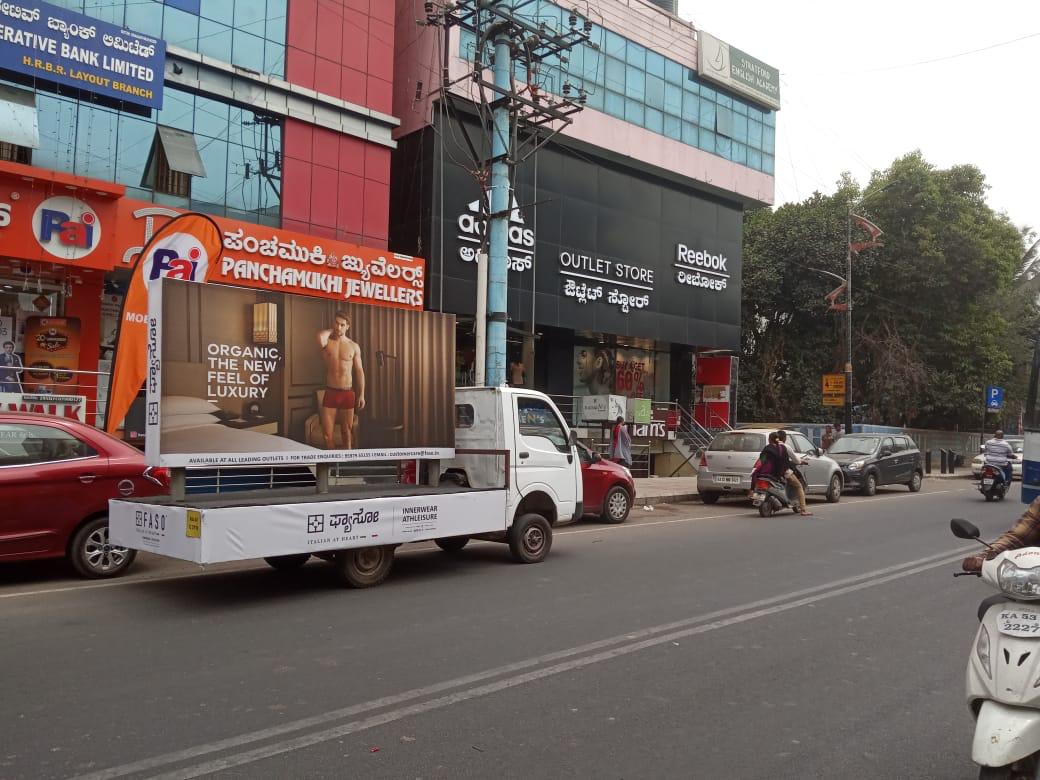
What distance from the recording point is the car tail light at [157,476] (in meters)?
8.39

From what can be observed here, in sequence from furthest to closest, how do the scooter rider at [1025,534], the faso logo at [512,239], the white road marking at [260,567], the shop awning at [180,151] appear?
the faso logo at [512,239] < the shop awning at [180,151] < the white road marking at [260,567] < the scooter rider at [1025,534]

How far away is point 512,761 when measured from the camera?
3848 millimetres

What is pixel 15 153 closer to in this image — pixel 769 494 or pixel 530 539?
pixel 530 539

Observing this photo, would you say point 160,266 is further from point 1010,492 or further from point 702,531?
point 1010,492

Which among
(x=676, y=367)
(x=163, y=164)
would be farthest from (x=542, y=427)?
(x=676, y=367)

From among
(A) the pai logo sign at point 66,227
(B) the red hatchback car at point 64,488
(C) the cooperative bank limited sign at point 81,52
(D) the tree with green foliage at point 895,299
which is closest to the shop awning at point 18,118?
(C) the cooperative bank limited sign at point 81,52

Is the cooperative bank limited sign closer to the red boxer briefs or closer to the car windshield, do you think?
the red boxer briefs

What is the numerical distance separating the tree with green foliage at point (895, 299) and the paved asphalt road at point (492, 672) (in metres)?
28.6

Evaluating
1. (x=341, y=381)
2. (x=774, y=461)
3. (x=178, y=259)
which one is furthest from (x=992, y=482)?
(x=178, y=259)

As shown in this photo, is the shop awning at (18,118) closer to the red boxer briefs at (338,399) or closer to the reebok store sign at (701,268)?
the red boxer briefs at (338,399)

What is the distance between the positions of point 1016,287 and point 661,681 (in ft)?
145

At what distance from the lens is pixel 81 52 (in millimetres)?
14852

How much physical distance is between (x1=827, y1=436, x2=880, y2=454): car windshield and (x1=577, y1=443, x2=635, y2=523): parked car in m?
9.07

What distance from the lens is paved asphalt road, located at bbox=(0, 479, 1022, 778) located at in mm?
3930
